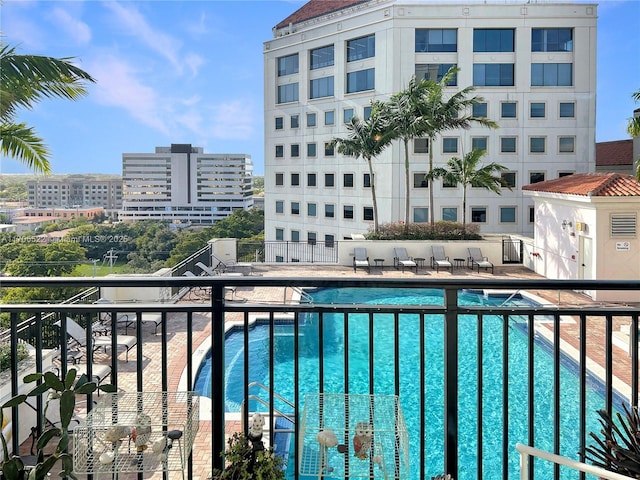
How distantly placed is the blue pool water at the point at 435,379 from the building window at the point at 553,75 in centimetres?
1739

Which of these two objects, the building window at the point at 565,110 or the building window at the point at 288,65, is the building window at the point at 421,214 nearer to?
the building window at the point at 565,110

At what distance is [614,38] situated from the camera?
85.3 ft

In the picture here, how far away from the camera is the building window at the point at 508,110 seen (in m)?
24.5

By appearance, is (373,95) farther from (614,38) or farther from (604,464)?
(604,464)

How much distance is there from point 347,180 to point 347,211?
1568mm

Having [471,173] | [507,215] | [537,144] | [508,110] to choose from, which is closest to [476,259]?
[471,173]

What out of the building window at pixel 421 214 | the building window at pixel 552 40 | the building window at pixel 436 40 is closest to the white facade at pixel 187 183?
the building window at pixel 421 214

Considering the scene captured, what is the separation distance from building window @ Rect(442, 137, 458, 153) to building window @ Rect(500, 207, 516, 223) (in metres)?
3.62

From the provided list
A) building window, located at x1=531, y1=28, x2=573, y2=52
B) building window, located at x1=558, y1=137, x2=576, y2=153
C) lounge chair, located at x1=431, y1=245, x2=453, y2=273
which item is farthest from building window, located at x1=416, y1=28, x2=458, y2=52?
lounge chair, located at x1=431, y1=245, x2=453, y2=273

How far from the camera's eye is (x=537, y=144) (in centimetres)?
2441

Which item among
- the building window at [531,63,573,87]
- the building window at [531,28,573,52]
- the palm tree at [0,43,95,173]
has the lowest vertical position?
the palm tree at [0,43,95,173]

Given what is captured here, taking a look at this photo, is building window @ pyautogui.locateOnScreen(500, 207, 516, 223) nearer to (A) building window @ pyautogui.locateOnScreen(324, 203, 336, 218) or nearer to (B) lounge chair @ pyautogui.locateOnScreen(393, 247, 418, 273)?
(A) building window @ pyautogui.locateOnScreen(324, 203, 336, 218)

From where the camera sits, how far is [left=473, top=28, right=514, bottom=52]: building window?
2448cm

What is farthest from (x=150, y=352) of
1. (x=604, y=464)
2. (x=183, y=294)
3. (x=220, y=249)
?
(x=220, y=249)
